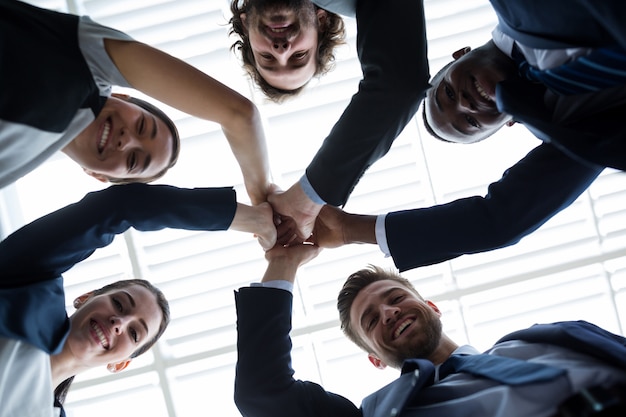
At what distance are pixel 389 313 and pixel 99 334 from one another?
117 cm

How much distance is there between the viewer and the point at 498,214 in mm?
2270

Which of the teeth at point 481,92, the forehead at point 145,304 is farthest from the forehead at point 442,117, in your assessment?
the forehead at point 145,304

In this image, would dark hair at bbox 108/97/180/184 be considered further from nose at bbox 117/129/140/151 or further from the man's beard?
the man's beard

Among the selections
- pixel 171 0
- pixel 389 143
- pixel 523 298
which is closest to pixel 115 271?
pixel 171 0

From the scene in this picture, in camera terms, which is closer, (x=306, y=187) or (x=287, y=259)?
(x=306, y=187)

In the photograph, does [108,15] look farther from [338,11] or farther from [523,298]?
[523,298]

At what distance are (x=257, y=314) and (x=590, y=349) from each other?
1127 mm

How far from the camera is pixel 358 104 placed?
2.12m

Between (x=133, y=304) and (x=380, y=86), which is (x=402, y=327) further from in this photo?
(x=133, y=304)

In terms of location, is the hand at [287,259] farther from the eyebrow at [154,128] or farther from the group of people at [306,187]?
the eyebrow at [154,128]

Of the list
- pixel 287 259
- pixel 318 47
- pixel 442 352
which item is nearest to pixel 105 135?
pixel 287 259

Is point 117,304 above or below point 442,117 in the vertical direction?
below

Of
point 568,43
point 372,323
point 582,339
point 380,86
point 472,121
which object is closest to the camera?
point 568,43

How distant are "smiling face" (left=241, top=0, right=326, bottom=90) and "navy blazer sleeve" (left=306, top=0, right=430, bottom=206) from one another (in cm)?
31
